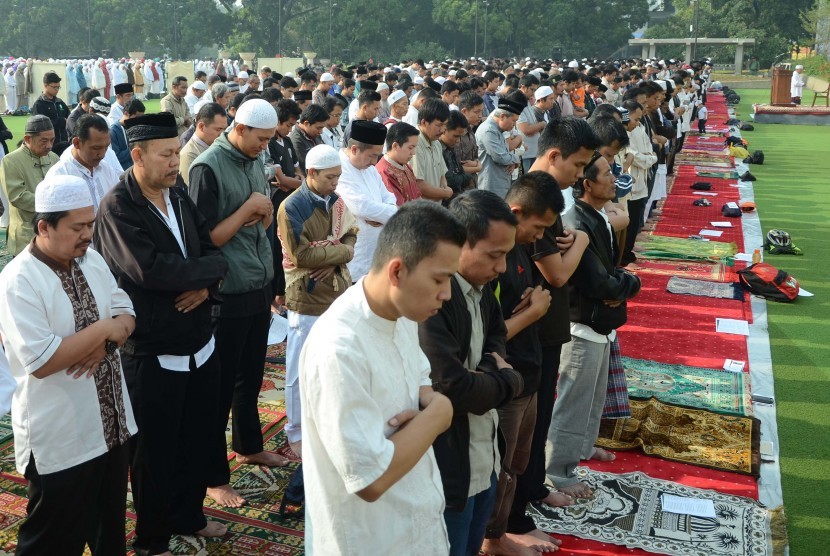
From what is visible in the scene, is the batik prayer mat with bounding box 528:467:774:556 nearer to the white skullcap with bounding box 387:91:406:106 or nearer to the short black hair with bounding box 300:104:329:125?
the short black hair with bounding box 300:104:329:125

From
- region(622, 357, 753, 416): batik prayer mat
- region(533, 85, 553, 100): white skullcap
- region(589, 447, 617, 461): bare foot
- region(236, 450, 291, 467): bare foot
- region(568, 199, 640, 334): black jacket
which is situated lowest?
region(622, 357, 753, 416): batik prayer mat

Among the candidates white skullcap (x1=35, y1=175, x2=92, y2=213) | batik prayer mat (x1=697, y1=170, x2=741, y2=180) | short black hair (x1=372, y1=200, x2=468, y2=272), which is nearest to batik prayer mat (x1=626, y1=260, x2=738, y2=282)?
batik prayer mat (x1=697, y1=170, x2=741, y2=180)

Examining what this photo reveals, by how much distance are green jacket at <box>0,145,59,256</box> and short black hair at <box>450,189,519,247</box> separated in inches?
150

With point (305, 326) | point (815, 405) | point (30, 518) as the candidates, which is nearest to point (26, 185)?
point (305, 326)

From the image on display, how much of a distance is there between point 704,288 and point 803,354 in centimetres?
174

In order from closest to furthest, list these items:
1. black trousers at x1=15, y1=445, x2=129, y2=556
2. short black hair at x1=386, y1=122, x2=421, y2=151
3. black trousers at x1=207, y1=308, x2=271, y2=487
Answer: black trousers at x1=15, y1=445, x2=129, y2=556
black trousers at x1=207, y1=308, x2=271, y2=487
short black hair at x1=386, y1=122, x2=421, y2=151

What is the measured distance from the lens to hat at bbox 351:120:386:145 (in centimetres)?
492

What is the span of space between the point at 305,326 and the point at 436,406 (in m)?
2.34

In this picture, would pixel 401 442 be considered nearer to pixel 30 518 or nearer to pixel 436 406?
pixel 436 406

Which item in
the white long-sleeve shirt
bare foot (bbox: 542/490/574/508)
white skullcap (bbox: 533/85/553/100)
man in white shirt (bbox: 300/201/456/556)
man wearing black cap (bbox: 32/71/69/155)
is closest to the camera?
man in white shirt (bbox: 300/201/456/556)

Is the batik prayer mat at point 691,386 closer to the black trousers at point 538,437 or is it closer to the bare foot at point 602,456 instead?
the bare foot at point 602,456

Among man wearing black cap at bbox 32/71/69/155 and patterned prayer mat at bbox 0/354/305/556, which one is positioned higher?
man wearing black cap at bbox 32/71/69/155

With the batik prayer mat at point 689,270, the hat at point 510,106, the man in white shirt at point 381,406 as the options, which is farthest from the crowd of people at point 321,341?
the batik prayer mat at point 689,270

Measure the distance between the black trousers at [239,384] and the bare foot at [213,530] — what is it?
9.2 inches
